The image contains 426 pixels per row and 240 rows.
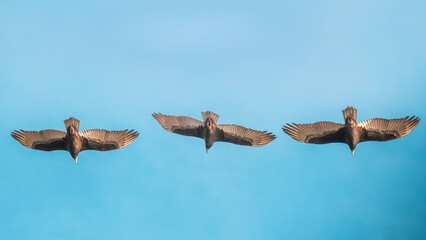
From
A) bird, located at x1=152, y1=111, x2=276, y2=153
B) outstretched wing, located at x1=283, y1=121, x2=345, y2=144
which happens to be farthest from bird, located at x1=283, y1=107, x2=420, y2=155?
bird, located at x1=152, y1=111, x2=276, y2=153

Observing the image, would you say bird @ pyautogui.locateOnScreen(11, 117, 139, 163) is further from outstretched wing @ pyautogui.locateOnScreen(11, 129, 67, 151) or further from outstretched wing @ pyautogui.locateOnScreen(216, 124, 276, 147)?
outstretched wing @ pyautogui.locateOnScreen(216, 124, 276, 147)

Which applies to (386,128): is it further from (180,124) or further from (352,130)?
(180,124)

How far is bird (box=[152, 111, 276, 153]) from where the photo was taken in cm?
2948

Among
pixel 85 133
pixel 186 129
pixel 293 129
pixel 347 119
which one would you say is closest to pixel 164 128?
pixel 186 129

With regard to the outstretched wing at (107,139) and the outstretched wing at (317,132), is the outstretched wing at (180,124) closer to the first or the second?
the outstretched wing at (107,139)

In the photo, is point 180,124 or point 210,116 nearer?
point 210,116

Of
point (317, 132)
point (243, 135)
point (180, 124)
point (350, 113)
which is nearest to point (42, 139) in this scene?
point (180, 124)

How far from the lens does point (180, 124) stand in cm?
2994

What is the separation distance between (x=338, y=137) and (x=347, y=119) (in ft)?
3.50

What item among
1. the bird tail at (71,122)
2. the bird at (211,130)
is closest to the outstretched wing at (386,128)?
the bird at (211,130)

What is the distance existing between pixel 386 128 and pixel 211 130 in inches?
256

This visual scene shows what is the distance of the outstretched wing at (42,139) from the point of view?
95.7 feet

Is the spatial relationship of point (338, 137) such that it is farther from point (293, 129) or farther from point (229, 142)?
point (229, 142)

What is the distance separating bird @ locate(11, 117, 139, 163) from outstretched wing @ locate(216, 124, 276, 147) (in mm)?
3247
